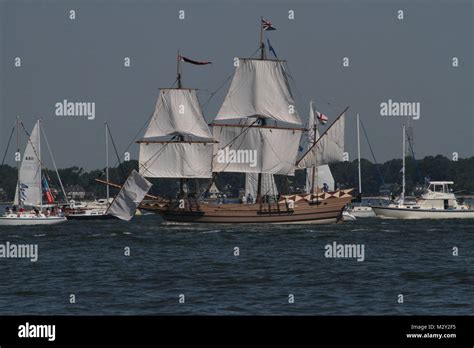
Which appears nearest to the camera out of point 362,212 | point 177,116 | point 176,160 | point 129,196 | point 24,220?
point 129,196

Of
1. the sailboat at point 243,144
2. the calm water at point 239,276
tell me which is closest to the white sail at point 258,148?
the sailboat at point 243,144

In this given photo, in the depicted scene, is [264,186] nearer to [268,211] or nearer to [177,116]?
[268,211]

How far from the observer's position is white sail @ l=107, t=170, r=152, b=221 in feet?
316

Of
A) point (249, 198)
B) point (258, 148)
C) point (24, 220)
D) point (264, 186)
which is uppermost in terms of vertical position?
point (258, 148)

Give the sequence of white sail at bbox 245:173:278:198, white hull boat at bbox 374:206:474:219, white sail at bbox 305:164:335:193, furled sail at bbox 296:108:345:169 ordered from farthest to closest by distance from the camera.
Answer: white sail at bbox 305:164:335:193, white hull boat at bbox 374:206:474:219, white sail at bbox 245:173:278:198, furled sail at bbox 296:108:345:169

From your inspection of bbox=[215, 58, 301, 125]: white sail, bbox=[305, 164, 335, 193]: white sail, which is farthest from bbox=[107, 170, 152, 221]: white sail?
bbox=[305, 164, 335, 193]: white sail

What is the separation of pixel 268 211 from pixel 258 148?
7.00 metres

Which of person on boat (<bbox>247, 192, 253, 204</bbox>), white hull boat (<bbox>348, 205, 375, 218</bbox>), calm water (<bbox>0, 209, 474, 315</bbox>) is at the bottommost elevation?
calm water (<bbox>0, 209, 474, 315</bbox>)

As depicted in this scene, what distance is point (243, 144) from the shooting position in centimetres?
10575

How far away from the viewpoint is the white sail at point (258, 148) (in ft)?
341

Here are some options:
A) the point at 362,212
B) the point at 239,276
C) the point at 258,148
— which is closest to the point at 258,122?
the point at 258,148

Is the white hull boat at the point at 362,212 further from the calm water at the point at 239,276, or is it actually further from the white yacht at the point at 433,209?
the calm water at the point at 239,276

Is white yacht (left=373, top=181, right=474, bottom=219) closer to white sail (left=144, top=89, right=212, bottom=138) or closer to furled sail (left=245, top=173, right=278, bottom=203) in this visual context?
furled sail (left=245, top=173, right=278, bottom=203)

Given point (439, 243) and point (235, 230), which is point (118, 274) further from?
point (235, 230)
